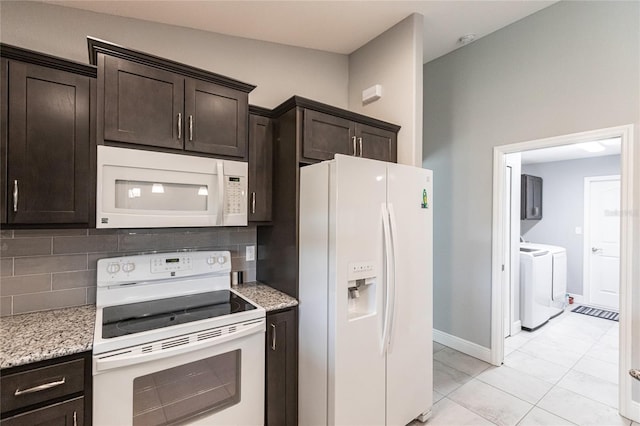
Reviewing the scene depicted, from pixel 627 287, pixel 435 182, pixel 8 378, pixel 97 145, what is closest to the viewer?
pixel 8 378

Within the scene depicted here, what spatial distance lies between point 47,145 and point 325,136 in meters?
1.61

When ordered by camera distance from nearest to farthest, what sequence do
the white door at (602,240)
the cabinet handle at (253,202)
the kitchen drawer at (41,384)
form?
the kitchen drawer at (41,384) → the cabinet handle at (253,202) → the white door at (602,240)

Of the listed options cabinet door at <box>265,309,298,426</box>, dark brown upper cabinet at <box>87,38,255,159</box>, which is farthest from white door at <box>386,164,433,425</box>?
dark brown upper cabinet at <box>87,38,255,159</box>

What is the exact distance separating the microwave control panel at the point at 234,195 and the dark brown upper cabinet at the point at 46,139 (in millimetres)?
736

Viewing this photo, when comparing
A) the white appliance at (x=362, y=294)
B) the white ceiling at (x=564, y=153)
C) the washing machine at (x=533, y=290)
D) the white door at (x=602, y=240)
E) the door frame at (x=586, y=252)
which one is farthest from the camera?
the door frame at (x=586, y=252)

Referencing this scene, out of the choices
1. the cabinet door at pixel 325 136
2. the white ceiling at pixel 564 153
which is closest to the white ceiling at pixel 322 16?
the cabinet door at pixel 325 136

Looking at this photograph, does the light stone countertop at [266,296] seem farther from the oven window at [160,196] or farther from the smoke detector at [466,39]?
the smoke detector at [466,39]

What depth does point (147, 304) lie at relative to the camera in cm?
194

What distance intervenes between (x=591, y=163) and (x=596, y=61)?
3.83 meters

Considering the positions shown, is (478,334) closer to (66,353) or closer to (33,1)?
(66,353)

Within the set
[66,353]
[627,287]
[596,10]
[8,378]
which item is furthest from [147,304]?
[596,10]

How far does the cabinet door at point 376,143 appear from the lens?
247 centimetres

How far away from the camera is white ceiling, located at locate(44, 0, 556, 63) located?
2115 millimetres

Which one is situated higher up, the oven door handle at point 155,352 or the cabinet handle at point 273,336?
the oven door handle at point 155,352
